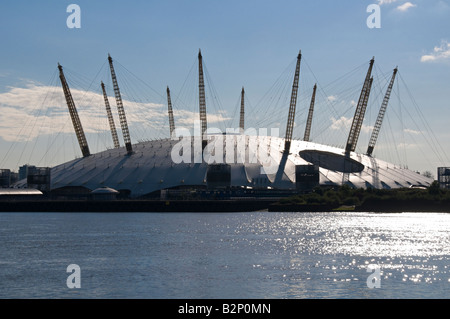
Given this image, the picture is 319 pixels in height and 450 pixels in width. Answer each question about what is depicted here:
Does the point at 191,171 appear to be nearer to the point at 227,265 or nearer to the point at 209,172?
the point at 209,172

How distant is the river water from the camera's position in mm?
44656

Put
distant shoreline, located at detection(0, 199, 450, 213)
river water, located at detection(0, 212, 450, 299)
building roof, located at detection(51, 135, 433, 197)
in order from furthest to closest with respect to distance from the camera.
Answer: building roof, located at detection(51, 135, 433, 197) → distant shoreline, located at detection(0, 199, 450, 213) → river water, located at detection(0, 212, 450, 299)

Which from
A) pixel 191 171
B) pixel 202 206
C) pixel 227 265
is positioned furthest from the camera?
pixel 191 171

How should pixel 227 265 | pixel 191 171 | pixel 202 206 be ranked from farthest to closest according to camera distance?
pixel 191 171
pixel 202 206
pixel 227 265

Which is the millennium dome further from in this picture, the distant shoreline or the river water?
the river water

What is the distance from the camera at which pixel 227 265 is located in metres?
57.2

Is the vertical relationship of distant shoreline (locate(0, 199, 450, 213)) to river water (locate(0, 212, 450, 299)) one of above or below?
above

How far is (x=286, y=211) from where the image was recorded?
6727 inches

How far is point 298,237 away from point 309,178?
95.6 meters

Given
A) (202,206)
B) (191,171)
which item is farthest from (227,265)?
(191,171)

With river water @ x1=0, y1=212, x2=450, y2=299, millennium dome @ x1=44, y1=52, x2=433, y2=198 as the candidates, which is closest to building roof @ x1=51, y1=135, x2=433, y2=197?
millennium dome @ x1=44, y1=52, x2=433, y2=198

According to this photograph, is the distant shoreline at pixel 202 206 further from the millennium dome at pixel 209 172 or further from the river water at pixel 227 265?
the river water at pixel 227 265

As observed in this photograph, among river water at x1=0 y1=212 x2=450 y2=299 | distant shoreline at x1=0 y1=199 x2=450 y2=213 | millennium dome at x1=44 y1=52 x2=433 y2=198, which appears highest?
millennium dome at x1=44 y1=52 x2=433 y2=198
